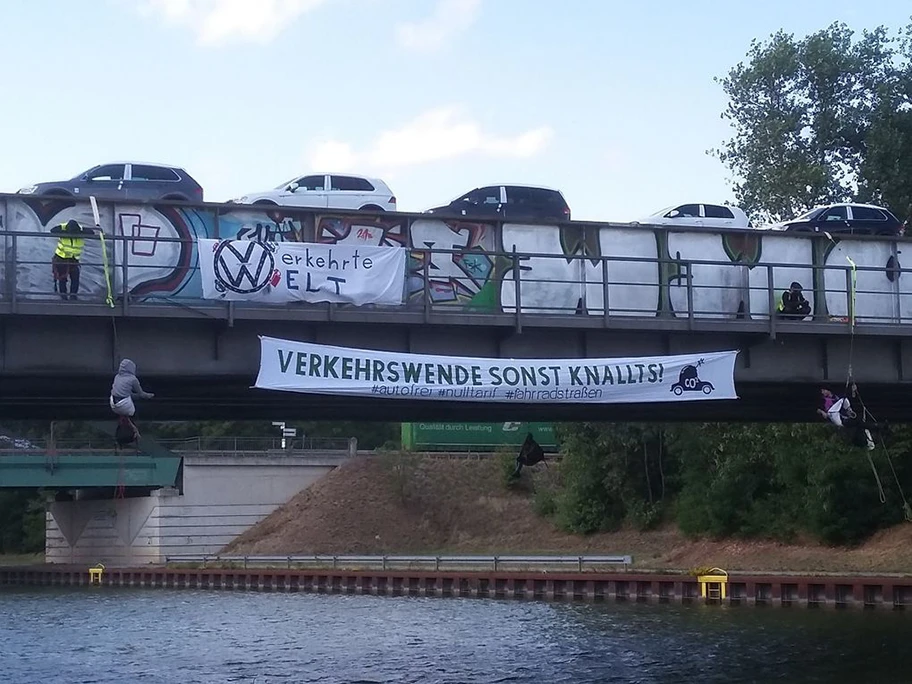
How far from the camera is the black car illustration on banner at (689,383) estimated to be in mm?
29969

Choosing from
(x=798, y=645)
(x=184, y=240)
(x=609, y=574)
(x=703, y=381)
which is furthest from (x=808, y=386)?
(x=609, y=574)

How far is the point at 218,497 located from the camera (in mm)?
84125

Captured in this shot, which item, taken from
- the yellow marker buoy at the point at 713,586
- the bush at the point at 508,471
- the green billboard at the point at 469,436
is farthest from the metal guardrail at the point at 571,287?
the green billboard at the point at 469,436

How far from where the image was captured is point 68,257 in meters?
26.3

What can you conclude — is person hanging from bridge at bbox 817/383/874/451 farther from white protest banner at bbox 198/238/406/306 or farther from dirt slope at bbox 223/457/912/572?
dirt slope at bbox 223/457/912/572

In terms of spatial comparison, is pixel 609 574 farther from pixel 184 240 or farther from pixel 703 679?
pixel 184 240

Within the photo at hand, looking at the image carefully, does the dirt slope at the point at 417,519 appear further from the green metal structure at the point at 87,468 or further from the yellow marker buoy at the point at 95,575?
the yellow marker buoy at the point at 95,575

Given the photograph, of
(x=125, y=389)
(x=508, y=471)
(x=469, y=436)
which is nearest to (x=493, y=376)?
(x=125, y=389)

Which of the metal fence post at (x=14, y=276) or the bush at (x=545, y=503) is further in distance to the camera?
the bush at (x=545, y=503)

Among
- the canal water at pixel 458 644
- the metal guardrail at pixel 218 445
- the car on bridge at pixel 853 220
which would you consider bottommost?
the canal water at pixel 458 644

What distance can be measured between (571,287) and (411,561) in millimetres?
40046

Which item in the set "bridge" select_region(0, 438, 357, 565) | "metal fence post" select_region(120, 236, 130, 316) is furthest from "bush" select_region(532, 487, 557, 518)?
"metal fence post" select_region(120, 236, 130, 316)

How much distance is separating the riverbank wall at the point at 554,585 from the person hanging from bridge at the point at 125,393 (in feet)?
96.5

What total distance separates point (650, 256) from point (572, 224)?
235 centimetres
